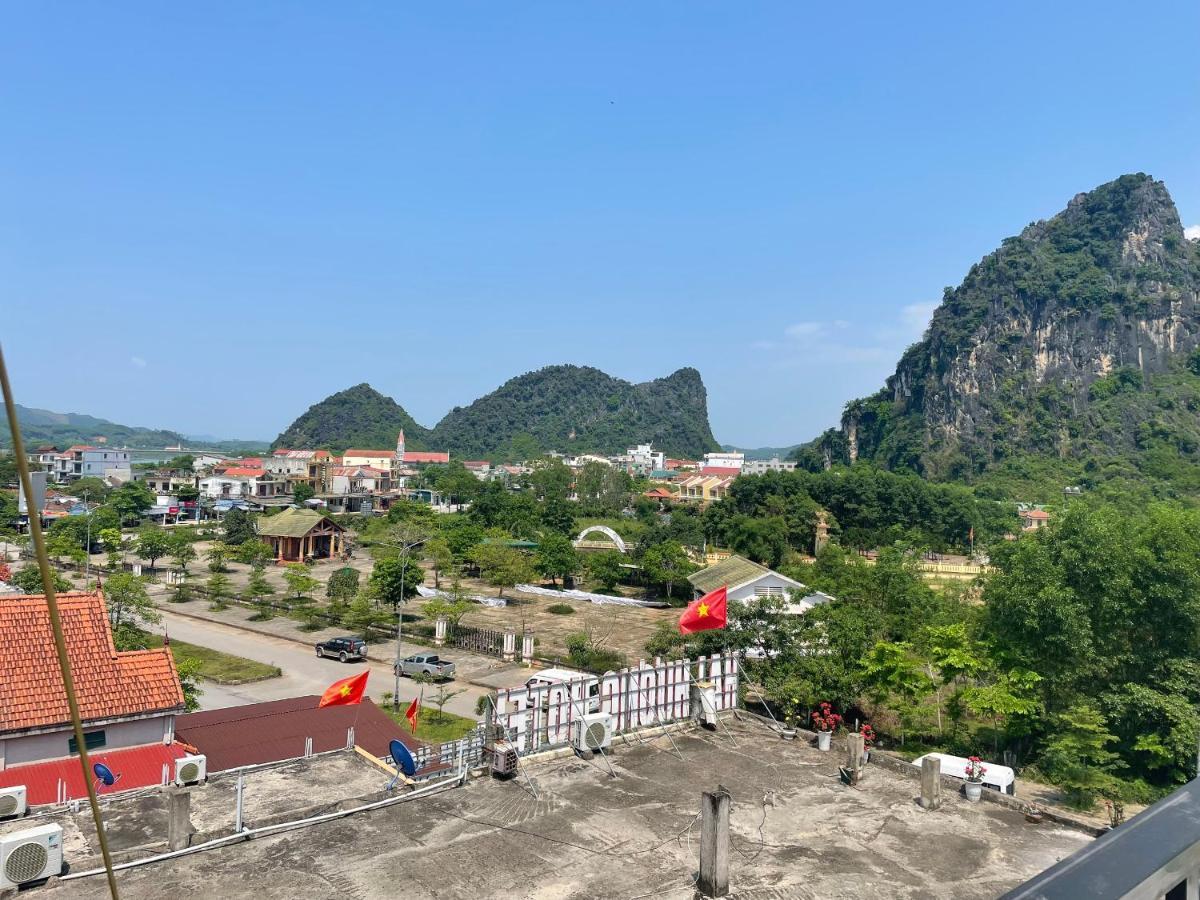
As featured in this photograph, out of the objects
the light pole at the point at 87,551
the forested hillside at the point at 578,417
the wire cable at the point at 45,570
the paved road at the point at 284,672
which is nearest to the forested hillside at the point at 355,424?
the forested hillside at the point at 578,417

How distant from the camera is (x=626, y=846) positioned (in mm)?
7652

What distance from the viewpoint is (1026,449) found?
284ft

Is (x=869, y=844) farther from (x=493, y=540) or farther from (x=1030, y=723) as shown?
(x=493, y=540)

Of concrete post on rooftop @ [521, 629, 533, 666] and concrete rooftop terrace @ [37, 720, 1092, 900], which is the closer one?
concrete rooftop terrace @ [37, 720, 1092, 900]

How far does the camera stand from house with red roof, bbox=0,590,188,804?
34.4ft

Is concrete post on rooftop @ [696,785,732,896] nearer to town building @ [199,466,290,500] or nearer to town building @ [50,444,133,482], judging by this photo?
town building @ [199,466,290,500]

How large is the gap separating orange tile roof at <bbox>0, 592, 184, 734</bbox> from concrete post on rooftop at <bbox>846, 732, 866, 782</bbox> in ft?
30.8

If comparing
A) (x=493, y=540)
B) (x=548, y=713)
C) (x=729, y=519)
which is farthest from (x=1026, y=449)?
(x=548, y=713)

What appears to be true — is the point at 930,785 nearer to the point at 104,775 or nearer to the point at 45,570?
the point at 45,570

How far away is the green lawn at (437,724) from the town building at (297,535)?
29.6 meters

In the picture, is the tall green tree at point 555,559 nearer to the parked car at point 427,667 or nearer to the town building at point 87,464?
the parked car at point 427,667

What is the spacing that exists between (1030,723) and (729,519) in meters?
32.6

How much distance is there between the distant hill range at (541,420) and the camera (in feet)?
549

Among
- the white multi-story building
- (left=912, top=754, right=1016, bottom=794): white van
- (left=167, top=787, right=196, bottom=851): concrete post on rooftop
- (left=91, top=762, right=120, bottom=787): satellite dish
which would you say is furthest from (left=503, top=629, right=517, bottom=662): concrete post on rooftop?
the white multi-story building
